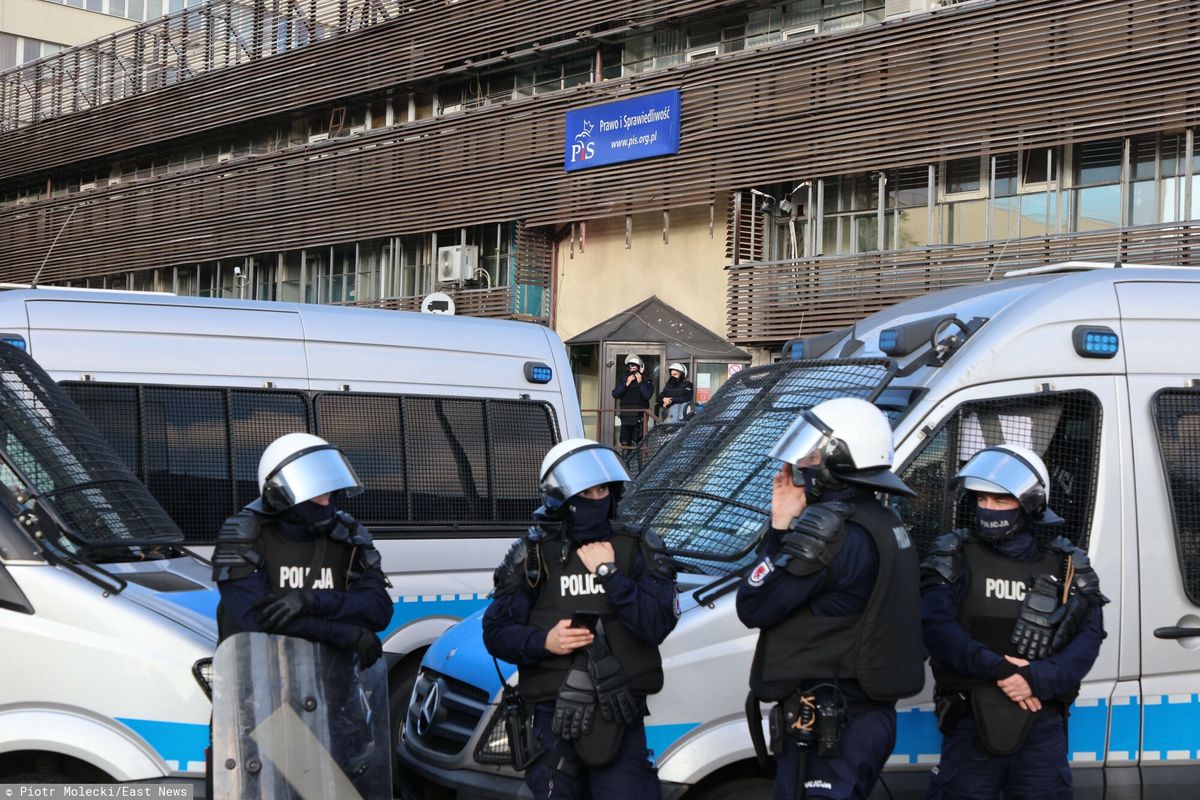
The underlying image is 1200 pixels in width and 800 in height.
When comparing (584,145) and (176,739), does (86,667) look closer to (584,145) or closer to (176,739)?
(176,739)

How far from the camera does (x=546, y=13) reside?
25.8 metres

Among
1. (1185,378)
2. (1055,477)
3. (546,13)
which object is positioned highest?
(546,13)

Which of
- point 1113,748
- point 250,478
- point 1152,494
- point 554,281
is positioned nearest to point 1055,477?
point 1152,494

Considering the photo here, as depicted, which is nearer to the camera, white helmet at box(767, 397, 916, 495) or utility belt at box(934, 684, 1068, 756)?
white helmet at box(767, 397, 916, 495)

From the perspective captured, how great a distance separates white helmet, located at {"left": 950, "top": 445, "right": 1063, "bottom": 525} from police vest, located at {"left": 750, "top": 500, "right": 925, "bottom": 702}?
0.54m

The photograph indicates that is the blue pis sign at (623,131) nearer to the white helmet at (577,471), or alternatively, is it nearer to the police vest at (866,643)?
the white helmet at (577,471)

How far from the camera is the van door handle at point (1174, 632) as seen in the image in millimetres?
4777

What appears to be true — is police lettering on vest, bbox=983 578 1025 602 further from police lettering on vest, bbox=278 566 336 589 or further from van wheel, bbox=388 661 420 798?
van wheel, bbox=388 661 420 798

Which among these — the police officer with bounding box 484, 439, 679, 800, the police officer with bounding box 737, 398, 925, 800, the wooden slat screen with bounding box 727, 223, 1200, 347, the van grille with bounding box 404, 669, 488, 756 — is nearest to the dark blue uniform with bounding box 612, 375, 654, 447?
the wooden slat screen with bounding box 727, 223, 1200, 347

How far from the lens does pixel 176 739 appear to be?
175 inches

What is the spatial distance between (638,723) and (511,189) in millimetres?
22539

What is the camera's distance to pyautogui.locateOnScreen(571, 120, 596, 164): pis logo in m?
24.5

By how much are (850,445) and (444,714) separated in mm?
1932

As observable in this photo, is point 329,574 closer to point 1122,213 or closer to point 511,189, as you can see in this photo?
point 1122,213
